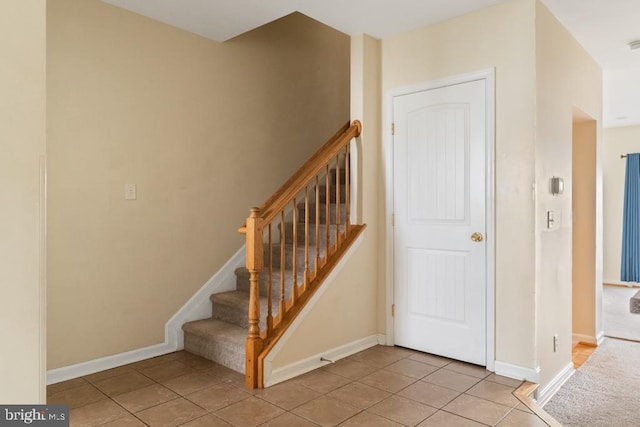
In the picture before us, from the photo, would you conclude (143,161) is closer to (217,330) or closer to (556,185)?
(217,330)

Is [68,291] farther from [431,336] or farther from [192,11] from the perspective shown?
[431,336]

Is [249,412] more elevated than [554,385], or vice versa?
[249,412]

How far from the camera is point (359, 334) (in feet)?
11.1

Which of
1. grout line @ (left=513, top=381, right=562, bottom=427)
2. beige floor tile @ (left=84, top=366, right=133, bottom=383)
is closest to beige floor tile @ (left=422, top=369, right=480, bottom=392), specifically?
grout line @ (left=513, top=381, right=562, bottom=427)

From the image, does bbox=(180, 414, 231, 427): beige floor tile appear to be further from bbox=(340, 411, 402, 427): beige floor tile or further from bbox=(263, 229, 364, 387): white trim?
bbox=(340, 411, 402, 427): beige floor tile

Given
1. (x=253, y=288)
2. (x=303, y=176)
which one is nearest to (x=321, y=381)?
(x=253, y=288)

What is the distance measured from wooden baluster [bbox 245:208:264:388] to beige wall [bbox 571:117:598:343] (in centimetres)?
314

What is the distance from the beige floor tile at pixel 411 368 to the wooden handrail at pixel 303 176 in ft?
4.41

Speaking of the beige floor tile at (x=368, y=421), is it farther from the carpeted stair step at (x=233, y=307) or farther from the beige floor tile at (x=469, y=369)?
the carpeted stair step at (x=233, y=307)

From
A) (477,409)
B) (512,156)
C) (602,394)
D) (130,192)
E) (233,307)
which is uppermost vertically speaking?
(512,156)

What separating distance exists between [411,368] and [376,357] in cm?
31

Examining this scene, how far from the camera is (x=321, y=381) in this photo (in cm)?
276

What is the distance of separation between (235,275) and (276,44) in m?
2.21

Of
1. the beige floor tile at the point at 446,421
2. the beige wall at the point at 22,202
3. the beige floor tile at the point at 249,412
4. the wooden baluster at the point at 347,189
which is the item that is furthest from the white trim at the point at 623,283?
the beige wall at the point at 22,202
